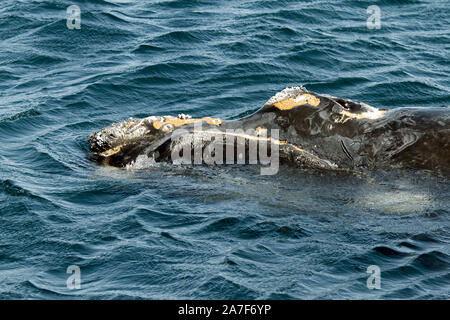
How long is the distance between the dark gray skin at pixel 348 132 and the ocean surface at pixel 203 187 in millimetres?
308

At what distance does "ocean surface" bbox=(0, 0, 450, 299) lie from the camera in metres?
9.05

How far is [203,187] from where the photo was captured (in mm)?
11586

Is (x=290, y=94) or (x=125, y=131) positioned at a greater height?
(x=290, y=94)

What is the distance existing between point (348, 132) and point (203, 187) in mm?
2373

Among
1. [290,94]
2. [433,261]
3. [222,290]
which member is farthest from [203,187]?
[433,261]

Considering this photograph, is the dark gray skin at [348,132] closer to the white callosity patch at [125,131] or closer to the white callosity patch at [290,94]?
the white callosity patch at [290,94]

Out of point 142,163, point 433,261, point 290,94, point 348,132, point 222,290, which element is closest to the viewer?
point 222,290

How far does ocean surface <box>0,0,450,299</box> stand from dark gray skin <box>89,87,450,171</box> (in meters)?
0.31

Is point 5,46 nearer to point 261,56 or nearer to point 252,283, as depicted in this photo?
point 261,56

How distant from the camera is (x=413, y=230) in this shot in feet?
32.5

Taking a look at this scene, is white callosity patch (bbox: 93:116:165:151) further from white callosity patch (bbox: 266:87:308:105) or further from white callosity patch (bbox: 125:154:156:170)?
white callosity patch (bbox: 266:87:308:105)

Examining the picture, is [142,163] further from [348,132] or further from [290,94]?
[348,132]

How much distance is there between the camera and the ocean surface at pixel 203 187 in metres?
9.05
